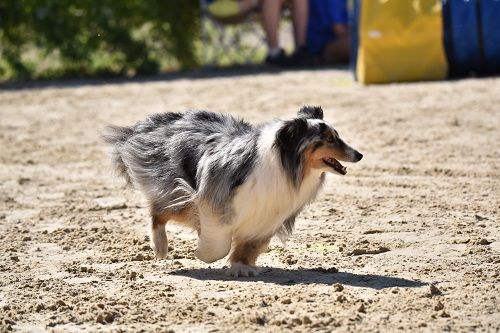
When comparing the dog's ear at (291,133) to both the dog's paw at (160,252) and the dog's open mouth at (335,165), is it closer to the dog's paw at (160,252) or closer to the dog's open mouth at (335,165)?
the dog's open mouth at (335,165)

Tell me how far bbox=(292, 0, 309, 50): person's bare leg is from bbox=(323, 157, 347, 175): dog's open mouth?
375 inches

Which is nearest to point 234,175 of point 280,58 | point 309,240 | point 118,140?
point 309,240

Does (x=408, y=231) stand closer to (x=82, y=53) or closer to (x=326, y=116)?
(x=326, y=116)

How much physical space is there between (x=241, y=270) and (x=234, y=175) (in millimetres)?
553

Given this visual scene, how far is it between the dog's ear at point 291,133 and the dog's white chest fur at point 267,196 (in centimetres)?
5

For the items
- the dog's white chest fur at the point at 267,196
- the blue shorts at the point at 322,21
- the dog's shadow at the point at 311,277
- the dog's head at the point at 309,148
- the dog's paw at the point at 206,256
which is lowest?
the blue shorts at the point at 322,21

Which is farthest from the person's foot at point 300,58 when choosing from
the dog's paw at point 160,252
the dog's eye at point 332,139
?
the dog's eye at point 332,139

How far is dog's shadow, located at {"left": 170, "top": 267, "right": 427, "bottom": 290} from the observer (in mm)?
5422

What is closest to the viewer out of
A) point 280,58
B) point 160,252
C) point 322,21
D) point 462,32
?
point 160,252

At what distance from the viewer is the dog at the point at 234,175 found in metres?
5.55

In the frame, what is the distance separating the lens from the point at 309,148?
5555mm

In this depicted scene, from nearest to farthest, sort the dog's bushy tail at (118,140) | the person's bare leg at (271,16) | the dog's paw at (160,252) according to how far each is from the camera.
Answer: the dog's paw at (160,252) < the dog's bushy tail at (118,140) < the person's bare leg at (271,16)

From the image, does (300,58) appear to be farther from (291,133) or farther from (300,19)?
(291,133)

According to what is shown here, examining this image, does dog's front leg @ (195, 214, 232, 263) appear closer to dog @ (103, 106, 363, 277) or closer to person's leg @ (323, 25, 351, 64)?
dog @ (103, 106, 363, 277)
